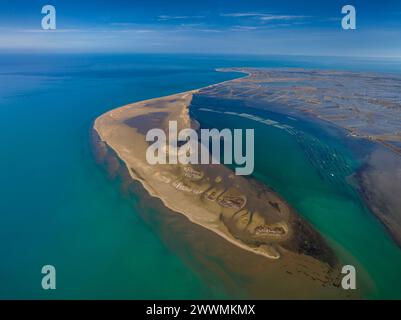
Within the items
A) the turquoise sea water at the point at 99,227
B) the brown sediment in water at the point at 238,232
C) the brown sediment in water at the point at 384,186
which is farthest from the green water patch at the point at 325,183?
the brown sediment in water at the point at 238,232

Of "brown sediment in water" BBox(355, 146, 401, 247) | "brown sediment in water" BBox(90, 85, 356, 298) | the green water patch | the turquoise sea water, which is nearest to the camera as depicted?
"brown sediment in water" BBox(90, 85, 356, 298)

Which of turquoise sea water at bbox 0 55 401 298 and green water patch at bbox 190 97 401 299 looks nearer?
turquoise sea water at bbox 0 55 401 298

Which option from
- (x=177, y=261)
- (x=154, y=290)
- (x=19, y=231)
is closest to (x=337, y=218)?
(x=177, y=261)

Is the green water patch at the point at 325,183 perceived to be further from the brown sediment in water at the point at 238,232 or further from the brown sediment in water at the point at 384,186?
the brown sediment in water at the point at 238,232

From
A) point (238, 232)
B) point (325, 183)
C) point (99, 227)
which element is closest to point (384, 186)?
point (325, 183)

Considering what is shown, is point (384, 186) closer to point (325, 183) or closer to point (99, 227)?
point (325, 183)

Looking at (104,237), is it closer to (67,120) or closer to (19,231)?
(19,231)

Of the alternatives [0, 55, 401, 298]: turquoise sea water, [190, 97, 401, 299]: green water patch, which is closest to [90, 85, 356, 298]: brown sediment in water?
[0, 55, 401, 298]: turquoise sea water

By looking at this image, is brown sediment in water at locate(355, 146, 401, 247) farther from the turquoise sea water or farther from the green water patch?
the turquoise sea water
